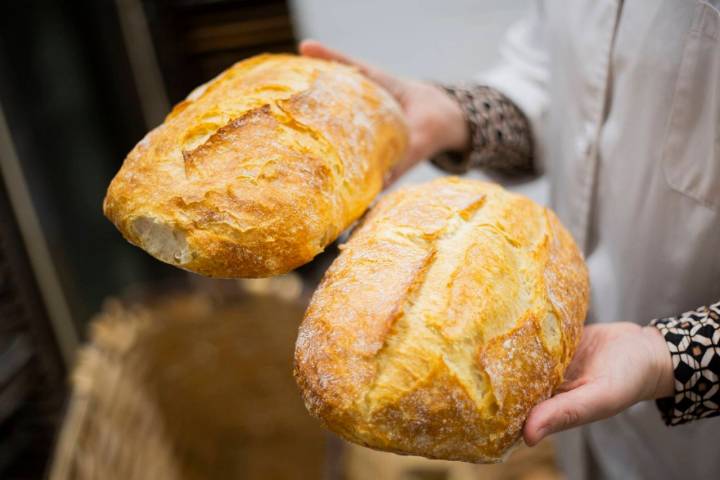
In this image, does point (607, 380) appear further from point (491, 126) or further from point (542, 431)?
point (491, 126)

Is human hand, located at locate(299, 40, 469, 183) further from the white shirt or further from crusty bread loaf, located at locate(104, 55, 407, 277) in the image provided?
crusty bread loaf, located at locate(104, 55, 407, 277)

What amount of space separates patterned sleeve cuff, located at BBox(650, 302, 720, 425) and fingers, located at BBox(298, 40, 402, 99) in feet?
2.14

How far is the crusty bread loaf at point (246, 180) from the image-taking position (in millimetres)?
775

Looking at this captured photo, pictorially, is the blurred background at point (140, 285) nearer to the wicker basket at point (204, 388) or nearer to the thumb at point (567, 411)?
the wicker basket at point (204, 388)

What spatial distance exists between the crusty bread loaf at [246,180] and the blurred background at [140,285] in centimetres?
80

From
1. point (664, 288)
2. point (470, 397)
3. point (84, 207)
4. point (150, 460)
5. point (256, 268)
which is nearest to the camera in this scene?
point (470, 397)

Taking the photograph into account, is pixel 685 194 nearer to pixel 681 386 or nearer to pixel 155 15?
pixel 681 386

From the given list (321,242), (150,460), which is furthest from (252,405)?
(321,242)

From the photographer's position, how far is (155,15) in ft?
6.82

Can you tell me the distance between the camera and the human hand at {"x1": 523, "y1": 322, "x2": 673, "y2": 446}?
729mm

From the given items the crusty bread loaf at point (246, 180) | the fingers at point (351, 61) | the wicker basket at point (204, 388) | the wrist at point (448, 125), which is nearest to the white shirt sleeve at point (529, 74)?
the wrist at point (448, 125)

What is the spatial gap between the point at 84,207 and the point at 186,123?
1587 millimetres

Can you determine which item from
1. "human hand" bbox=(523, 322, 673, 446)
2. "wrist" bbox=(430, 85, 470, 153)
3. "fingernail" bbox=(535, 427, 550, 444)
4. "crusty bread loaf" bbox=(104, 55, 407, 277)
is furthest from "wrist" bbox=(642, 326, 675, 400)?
"wrist" bbox=(430, 85, 470, 153)

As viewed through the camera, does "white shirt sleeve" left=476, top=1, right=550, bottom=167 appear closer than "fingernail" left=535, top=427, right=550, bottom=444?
No
